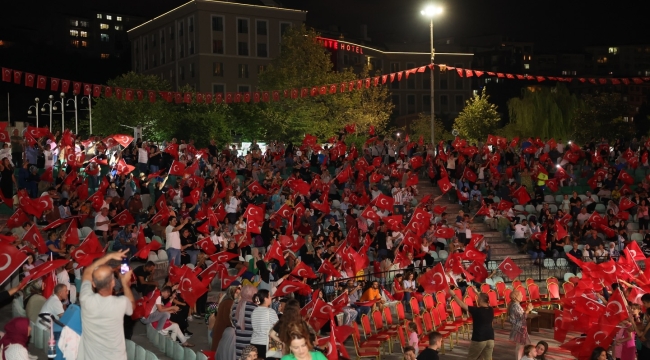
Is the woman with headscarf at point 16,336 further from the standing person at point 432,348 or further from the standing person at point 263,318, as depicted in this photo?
the standing person at point 432,348

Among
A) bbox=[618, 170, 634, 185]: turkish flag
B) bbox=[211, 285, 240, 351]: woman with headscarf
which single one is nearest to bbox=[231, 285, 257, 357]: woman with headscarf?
bbox=[211, 285, 240, 351]: woman with headscarf

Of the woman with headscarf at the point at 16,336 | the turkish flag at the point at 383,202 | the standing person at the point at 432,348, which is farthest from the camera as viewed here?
the turkish flag at the point at 383,202

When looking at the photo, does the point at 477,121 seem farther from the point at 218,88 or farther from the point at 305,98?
the point at 305,98

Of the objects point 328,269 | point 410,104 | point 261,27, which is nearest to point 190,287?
point 328,269

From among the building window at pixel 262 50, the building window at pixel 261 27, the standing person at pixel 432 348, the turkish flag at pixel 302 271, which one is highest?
the building window at pixel 261 27

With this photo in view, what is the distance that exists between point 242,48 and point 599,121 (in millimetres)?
33072

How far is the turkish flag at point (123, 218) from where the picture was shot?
20641 millimetres

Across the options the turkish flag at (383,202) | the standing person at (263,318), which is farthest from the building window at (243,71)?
the standing person at (263,318)

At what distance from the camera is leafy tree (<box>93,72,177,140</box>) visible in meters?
63.3

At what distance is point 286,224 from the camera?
23.7m

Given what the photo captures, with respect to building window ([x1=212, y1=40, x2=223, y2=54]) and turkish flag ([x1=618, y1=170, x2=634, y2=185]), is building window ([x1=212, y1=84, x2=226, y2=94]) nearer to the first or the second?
building window ([x1=212, y1=40, x2=223, y2=54])

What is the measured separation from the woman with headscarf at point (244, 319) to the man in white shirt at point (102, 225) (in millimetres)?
9501

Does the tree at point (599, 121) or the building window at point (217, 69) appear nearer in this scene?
the tree at point (599, 121)

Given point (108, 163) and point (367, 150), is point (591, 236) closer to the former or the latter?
point (367, 150)
